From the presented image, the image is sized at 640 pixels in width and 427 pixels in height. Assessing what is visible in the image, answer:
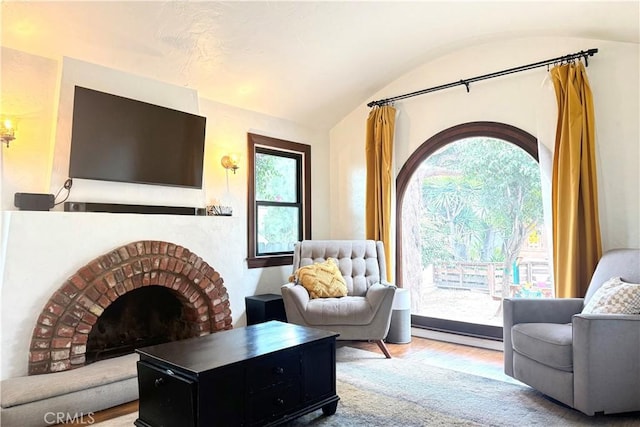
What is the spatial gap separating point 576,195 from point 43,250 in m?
3.79

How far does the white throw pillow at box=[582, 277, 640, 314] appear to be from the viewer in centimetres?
242

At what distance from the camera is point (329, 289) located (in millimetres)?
3721

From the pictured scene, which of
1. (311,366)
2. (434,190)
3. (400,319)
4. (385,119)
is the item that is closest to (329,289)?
(400,319)

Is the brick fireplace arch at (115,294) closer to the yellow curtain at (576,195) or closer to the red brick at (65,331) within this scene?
the red brick at (65,331)

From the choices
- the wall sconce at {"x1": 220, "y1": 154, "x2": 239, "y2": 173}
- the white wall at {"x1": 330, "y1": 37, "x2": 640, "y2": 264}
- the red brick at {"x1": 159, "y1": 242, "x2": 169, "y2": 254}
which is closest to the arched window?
the white wall at {"x1": 330, "y1": 37, "x2": 640, "y2": 264}

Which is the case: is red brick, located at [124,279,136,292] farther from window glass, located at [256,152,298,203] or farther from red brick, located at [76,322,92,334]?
window glass, located at [256,152,298,203]

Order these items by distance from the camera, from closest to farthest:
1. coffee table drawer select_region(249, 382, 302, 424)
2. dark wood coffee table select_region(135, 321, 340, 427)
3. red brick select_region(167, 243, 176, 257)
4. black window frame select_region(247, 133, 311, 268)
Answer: dark wood coffee table select_region(135, 321, 340, 427)
coffee table drawer select_region(249, 382, 302, 424)
red brick select_region(167, 243, 176, 257)
black window frame select_region(247, 133, 311, 268)

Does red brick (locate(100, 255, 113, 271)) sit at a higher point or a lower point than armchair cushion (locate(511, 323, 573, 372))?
higher

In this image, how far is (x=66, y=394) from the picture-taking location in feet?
7.92

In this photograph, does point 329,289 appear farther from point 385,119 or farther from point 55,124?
point 55,124

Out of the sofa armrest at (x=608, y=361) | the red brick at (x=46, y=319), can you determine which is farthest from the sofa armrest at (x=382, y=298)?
the red brick at (x=46, y=319)

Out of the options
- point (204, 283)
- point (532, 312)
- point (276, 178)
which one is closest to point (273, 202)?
point (276, 178)

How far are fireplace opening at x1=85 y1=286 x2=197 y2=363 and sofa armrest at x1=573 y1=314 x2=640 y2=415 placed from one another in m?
2.74

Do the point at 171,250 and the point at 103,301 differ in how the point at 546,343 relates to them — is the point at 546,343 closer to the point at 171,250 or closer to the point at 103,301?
the point at 171,250
